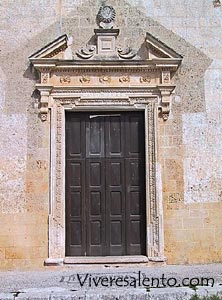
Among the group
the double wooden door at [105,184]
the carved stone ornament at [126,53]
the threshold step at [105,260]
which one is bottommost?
the threshold step at [105,260]

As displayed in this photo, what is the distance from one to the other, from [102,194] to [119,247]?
3.06ft

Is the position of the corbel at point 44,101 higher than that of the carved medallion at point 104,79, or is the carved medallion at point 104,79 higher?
the carved medallion at point 104,79

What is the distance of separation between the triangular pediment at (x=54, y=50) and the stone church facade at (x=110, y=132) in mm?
17

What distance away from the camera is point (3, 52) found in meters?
8.91

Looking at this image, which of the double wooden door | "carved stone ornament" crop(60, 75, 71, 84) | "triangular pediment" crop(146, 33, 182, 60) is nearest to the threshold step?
the double wooden door

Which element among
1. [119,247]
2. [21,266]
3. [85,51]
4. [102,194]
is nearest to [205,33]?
[85,51]

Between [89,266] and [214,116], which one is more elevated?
[214,116]

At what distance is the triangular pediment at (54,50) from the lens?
28.6 ft

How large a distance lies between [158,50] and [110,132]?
63.6 inches

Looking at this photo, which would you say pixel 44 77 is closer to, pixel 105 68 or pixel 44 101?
pixel 44 101

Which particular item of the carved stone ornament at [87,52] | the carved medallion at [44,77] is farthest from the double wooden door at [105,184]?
the carved stone ornament at [87,52]

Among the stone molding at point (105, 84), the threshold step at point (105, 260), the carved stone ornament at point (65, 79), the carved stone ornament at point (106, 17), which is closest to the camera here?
the threshold step at point (105, 260)

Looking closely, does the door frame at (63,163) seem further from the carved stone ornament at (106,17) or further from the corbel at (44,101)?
the carved stone ornament at (106,17)

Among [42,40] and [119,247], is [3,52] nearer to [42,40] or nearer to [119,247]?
[42,40]
